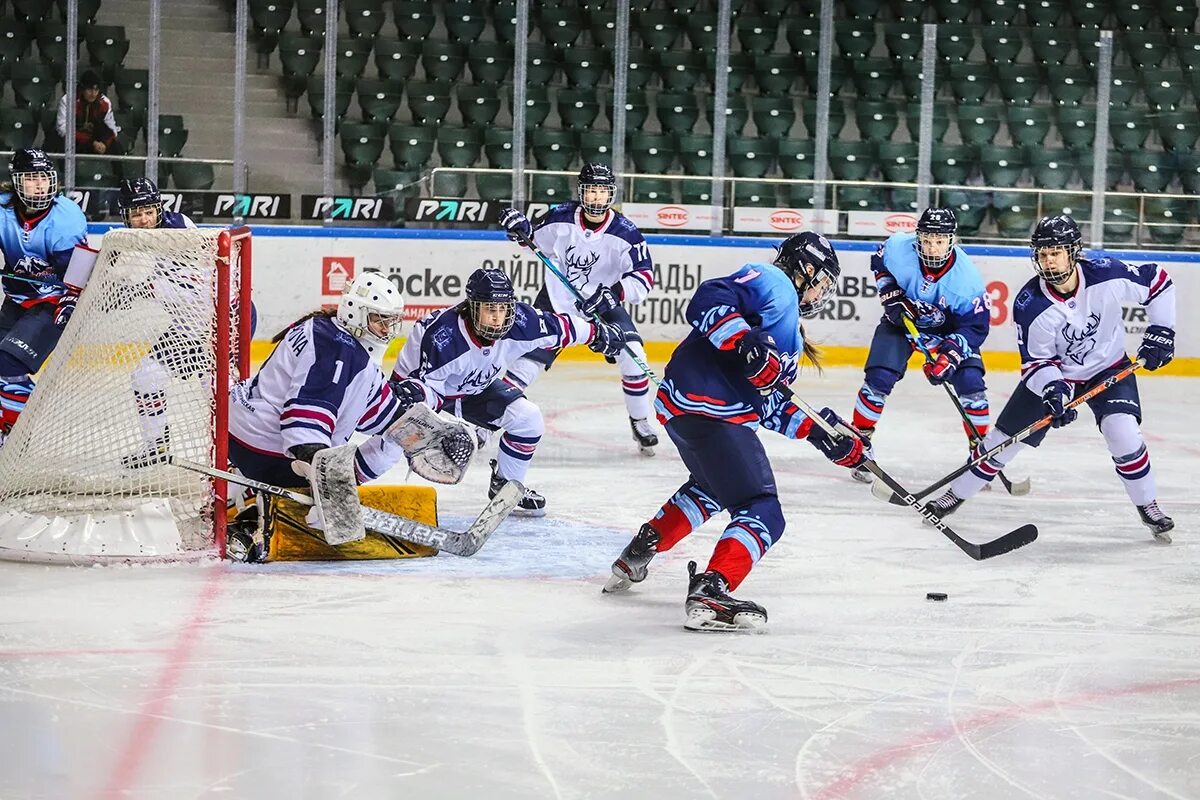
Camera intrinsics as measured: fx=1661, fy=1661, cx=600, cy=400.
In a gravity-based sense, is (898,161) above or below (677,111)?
below

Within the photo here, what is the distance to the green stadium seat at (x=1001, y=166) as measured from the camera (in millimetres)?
10273

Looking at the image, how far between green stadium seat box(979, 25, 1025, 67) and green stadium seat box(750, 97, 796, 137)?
5.47 feet

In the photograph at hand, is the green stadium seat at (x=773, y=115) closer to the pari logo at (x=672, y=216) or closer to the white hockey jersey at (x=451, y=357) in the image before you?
the pari logo at (x=672, y=216)

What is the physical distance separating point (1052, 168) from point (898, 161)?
0.94m

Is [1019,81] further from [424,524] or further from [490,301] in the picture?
[424,524]

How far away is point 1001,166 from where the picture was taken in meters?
10.3

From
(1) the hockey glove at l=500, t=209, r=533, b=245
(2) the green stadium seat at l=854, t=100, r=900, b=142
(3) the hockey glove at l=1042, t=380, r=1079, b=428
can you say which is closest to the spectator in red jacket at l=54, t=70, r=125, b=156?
(1) the hockey glove at l=500, t=209, r=533, b=245

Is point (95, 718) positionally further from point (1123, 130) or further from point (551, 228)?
point (1123, 130)

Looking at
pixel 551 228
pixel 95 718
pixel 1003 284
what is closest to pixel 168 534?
pixel 95 718

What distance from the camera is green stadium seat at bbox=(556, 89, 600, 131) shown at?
10148 mm

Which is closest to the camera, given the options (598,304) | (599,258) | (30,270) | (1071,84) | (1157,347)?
(1157,347)

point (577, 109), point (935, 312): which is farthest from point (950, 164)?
point (935, 312)

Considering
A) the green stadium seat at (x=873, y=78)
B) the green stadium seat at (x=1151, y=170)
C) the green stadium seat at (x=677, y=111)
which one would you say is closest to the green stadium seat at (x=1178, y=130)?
the green stadium seat at (x=1151, y=170)

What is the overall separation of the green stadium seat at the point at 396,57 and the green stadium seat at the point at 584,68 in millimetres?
605
